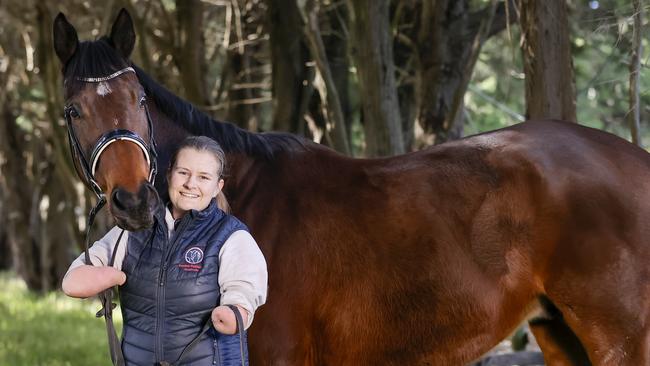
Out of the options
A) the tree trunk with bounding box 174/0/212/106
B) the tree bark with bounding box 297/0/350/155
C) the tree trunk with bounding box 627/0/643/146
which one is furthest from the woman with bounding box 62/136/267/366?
the tree trunk with bounding box 174/0/212/106

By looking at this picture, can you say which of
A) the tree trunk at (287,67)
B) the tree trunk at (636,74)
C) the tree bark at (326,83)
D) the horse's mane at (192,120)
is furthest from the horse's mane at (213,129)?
the tree trunk at (287,67)

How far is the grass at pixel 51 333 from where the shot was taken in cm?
861

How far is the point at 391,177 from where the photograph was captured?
14.5 feet

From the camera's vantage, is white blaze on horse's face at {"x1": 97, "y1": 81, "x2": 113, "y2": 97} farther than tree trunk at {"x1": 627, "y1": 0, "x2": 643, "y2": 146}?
No

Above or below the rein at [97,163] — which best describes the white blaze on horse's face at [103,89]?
above

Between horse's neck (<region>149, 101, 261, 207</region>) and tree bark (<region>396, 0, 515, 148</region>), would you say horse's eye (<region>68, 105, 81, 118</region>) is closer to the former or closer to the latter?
horse's neck (<region>149, 101, 261, 207</region>)

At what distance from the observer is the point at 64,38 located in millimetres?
3857

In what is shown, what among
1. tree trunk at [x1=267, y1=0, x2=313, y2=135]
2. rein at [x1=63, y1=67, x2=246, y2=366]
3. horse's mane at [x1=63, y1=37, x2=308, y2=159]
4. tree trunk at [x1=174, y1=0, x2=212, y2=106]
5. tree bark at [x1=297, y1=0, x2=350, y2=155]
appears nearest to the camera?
rein at [x1=63, y1=67, x2=246, y2=366]

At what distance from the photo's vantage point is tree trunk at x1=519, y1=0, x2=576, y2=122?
5809 mm

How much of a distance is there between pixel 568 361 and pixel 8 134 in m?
14.4

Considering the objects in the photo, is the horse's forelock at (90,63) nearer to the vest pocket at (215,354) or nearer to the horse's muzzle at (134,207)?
Answer: the horse's muzzle at (134,207)

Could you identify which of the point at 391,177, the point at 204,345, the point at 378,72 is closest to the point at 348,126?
the point at 378,72

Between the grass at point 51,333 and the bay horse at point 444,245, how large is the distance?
4576 millimetres

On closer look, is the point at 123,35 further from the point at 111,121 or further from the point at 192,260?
the point at 192,260
